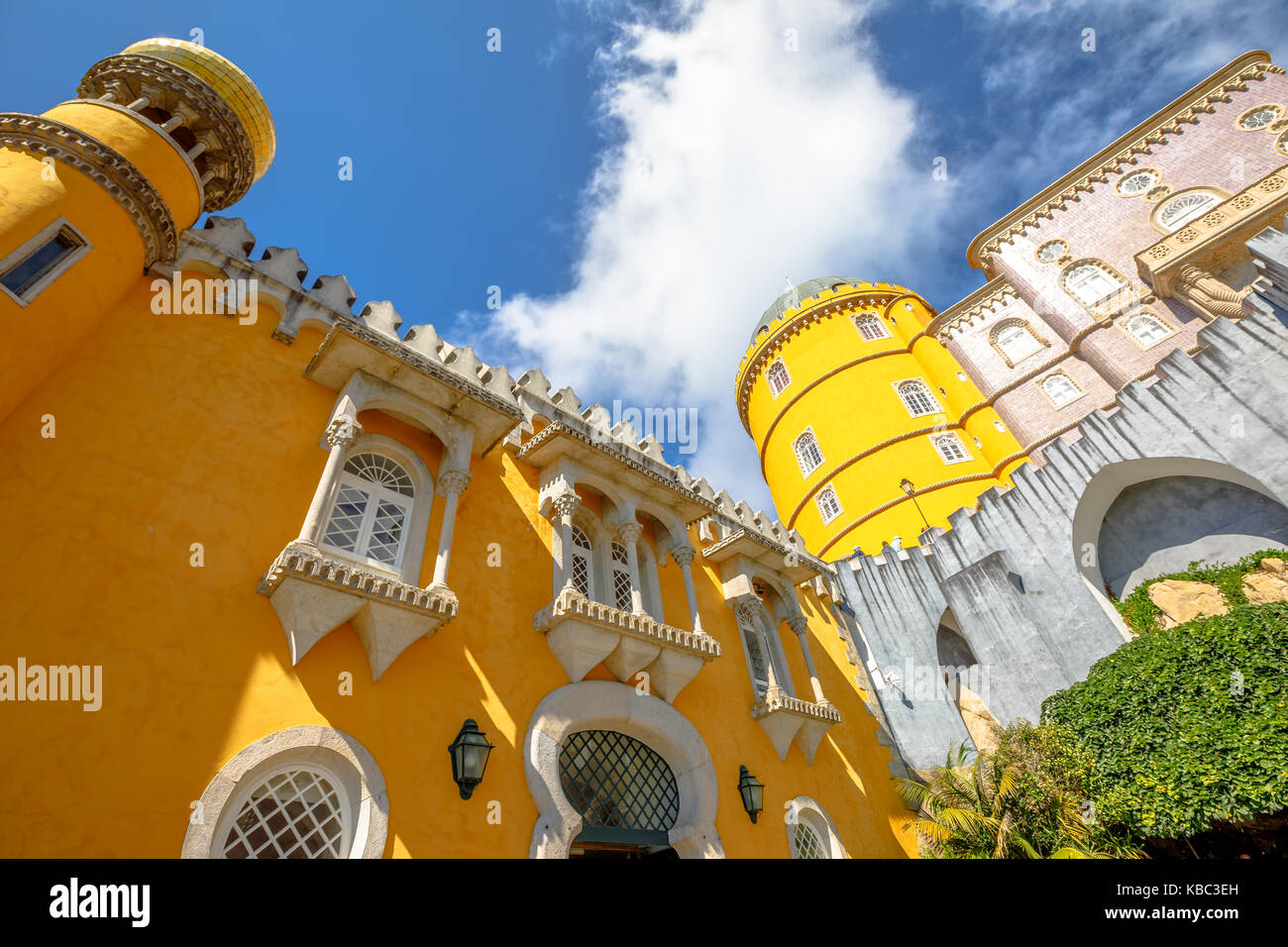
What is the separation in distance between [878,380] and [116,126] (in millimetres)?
24826

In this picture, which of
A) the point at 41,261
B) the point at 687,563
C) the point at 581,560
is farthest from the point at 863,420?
the point at 41,261

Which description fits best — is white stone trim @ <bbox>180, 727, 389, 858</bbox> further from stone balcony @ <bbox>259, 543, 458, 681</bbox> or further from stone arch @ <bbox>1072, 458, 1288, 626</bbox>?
stone arch @ <bbox>1072, 458, 1288, 626</bbox>

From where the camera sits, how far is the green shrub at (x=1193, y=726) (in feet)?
28.2

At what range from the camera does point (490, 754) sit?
686 centimetres

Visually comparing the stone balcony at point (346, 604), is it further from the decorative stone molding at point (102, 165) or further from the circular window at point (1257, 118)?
the circular window at point (1257, 118)

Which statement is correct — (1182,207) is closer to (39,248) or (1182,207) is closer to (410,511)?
(410,511)

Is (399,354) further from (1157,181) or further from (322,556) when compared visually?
(1157,181)

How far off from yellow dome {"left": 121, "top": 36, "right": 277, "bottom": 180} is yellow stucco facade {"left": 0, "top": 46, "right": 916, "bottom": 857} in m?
0.07

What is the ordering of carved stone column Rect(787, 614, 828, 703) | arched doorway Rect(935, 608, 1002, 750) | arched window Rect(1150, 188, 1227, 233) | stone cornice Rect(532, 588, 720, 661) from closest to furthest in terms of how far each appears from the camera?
stone cornice Rect(532, 588, 720, 661)
carved stone column Rect(787, 614, 828, 703)
arched doorway Rect(935, 608, 1002, 750)
arched window Rect(1150, 188, 1227, 233)

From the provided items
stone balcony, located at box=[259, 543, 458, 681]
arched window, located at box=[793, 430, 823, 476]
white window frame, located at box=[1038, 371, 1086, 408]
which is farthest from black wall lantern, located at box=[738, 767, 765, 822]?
white window frame, located at box=[1038, 371, 1086, 408]

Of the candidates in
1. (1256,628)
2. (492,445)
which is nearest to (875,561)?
(1256,628)

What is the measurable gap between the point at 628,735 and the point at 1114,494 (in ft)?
49.2

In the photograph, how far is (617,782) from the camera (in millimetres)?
8297

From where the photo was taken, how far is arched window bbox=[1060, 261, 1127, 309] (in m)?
21.8
